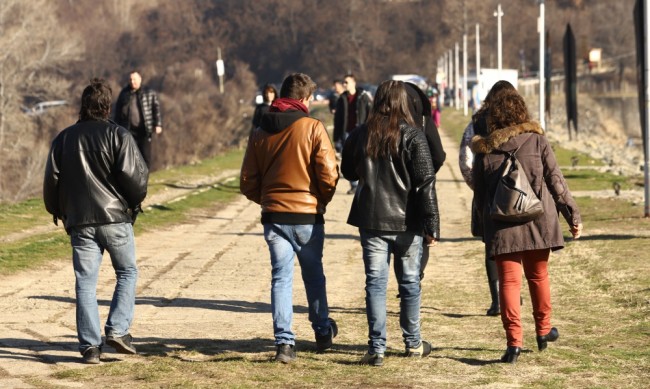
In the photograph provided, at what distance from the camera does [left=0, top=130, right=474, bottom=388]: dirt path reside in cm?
880

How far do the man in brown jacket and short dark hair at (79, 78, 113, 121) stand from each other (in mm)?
904

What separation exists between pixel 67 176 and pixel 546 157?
2.88 meters

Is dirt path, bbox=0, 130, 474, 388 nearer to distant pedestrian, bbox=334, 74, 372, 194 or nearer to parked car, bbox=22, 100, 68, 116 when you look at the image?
distant pedestrian, bbox=334, 74, 372, 194

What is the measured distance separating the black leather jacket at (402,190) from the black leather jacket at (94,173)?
→ 4.52ft

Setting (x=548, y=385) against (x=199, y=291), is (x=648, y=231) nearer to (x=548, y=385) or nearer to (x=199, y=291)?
(x=199, y=291)

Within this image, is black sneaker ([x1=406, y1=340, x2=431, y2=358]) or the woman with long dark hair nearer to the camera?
the woman with long dark hair

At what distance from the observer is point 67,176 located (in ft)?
27.2

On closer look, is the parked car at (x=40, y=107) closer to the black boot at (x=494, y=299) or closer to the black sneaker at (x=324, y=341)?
the black boot at (x=494, y=299)

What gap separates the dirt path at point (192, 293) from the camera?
880 centimetres

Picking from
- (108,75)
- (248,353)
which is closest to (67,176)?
(248,353)

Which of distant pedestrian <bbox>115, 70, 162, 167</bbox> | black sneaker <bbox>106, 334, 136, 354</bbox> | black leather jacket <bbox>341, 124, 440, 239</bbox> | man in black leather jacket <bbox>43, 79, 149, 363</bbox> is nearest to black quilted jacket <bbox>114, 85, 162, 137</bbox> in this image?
distant pedestrian <bbox>115, 70, 162, 167</bbox>

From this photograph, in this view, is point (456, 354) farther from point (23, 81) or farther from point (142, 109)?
point (23, 81)

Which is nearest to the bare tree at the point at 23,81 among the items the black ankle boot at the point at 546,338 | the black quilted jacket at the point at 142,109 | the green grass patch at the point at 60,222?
the green grass patch at the point at 60,222

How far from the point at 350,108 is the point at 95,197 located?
37.4 ft
